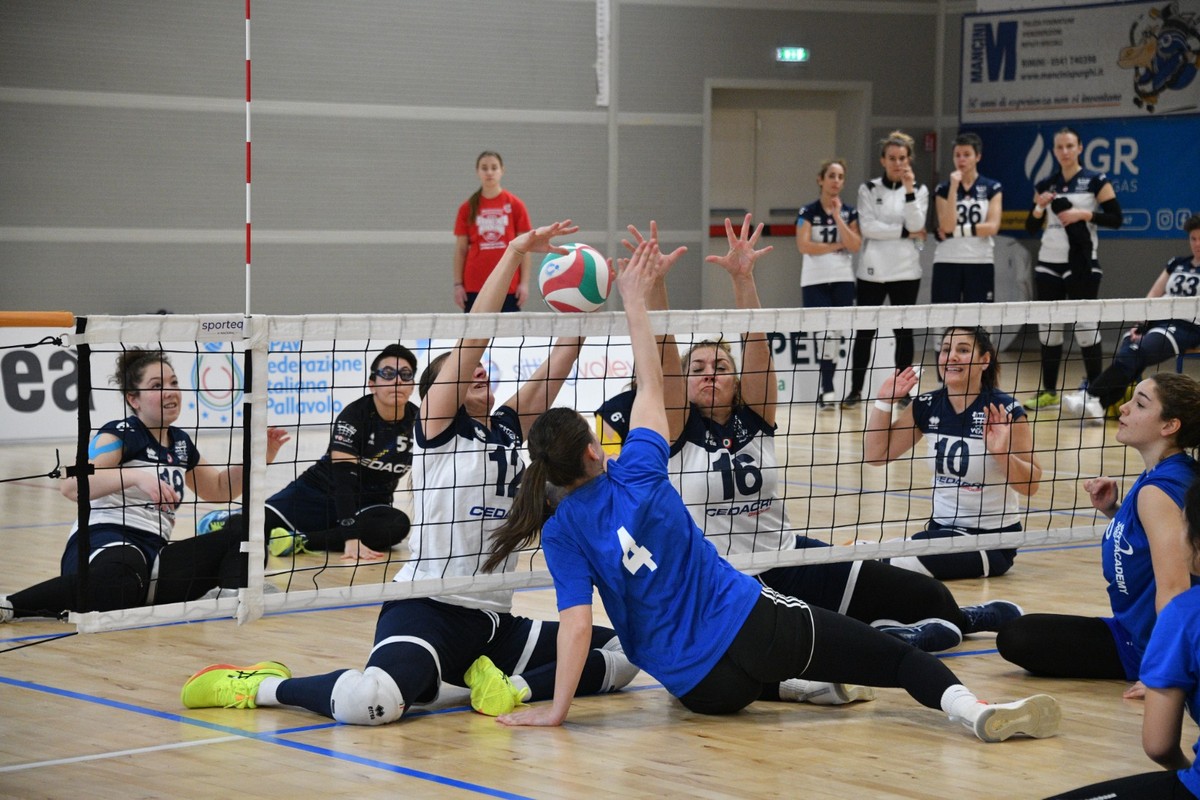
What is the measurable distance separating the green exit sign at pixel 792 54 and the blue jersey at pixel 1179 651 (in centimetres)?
1519

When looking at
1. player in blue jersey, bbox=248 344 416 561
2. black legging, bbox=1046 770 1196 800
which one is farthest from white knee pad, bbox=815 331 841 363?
black legging, bbox=1046 770 1196 800

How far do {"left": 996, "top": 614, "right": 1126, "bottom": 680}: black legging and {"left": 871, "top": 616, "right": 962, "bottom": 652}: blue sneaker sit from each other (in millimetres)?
289

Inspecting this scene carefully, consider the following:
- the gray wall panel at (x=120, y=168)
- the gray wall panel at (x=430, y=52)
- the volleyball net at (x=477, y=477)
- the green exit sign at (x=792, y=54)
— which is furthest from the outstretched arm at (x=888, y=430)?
the green exit sign at (x=792, y=54)

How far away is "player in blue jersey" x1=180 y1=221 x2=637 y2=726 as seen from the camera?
4.66m

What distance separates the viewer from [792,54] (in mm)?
17953

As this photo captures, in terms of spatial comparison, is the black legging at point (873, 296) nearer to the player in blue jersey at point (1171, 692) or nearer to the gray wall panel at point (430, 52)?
the gray wall panel at point (430, 52)

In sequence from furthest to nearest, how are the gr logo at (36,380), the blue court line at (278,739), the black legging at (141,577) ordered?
the gr logo at (36,380), the black legging at (141,577), the blue court line at (278,739)

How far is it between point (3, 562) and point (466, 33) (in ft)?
32.9

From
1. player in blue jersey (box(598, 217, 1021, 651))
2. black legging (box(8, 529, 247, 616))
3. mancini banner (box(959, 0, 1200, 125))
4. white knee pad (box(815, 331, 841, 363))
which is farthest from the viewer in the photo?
mancini banner (box(959, 0, 1200, 125))

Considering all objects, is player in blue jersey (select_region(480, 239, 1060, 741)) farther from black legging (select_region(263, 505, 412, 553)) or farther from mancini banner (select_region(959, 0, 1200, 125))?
mancini banner (select_region(959, 0, 1200, 125))

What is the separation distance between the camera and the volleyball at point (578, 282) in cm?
525

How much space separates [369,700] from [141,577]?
5.23 feet

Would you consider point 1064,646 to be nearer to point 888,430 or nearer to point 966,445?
point 888,430

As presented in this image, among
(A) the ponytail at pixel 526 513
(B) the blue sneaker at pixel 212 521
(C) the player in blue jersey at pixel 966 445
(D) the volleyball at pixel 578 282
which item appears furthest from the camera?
(B) the blue sneaker at pixel 212 521
